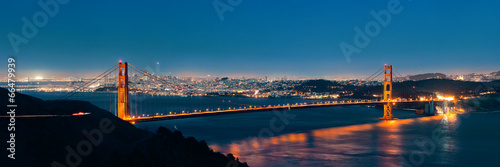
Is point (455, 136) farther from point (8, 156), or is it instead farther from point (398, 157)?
point (8, 156)

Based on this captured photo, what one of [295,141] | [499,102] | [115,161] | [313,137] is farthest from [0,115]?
[499,102]

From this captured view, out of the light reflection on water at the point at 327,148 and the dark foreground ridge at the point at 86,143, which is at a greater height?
the dark foreground ridge at the point at 86,143

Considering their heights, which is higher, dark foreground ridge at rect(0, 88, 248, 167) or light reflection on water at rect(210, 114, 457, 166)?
dark foreground ridge at rect(0, 88, 248, 167)

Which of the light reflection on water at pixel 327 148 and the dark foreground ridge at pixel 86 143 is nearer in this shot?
the dark foreground ridge at pixel 86 143

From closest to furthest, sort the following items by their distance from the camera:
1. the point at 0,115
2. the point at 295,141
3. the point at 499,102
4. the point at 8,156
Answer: the point at 8,156 → the point at 0,115 → the point at 295,141 → the point at 499,102

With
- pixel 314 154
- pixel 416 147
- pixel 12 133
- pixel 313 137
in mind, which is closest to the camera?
pixel 12 133
